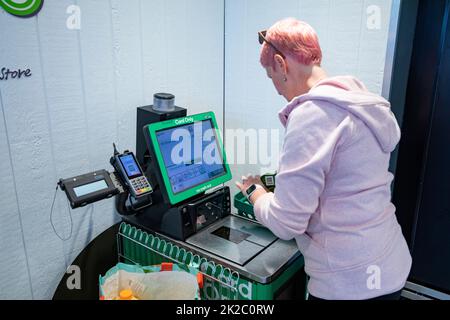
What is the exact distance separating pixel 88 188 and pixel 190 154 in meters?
0.44

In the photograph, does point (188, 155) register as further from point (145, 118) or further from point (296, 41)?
point (296, 41)

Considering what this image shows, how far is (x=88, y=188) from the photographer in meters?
1.36

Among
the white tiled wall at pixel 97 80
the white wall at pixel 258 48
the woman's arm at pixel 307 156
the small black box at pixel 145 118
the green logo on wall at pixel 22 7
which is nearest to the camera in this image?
the woman's arm at pixel 307 156

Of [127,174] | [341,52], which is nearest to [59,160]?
[127,174]

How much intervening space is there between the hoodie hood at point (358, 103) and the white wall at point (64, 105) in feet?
2.89

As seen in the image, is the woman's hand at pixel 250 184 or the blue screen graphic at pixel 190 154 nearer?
the woman's hand at pixel 250 184

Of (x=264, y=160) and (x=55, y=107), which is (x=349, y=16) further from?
(x=55, y=107)

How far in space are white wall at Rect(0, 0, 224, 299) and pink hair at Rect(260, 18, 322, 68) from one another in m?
0.77

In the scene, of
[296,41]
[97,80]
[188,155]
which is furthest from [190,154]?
[296,41]

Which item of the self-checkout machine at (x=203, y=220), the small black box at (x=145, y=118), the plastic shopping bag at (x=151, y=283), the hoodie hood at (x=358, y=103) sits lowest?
the plastic shopping bag at (x=151, y=283)

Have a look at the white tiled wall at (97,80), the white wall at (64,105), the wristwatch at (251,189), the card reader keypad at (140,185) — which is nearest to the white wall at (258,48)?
the white tiled wall at (97,80)

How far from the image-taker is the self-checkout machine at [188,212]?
137 cm

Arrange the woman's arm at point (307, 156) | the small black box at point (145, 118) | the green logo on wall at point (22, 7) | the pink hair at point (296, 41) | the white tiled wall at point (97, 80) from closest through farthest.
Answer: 1. the woman's arm at point (307, 156)
2. the pink hair at point (296, 41)
3. the green logo on wall at point (22, 7)
4. the white tiled wall at point (97, 80)
5. the small black box at point (145, 118)

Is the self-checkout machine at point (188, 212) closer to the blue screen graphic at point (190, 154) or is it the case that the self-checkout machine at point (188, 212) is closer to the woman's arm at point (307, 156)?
the blue screen graphic at point (190, 154)
